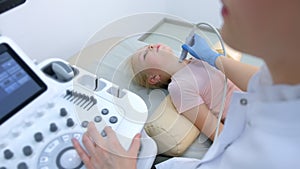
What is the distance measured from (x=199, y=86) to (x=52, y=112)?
2.15 ft

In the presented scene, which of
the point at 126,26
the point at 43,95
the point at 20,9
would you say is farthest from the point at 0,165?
the point at 126,26

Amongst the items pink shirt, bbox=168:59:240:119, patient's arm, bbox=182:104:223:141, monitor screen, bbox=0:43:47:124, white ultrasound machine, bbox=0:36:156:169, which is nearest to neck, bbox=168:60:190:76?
pink shirt, bbox=168:59:240:119

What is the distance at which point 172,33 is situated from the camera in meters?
1.29

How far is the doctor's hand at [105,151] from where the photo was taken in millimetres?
670

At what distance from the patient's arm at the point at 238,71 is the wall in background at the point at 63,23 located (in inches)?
12.7

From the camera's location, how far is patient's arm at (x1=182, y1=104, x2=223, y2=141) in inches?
44.7

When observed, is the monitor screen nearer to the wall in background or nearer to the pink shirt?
the wall in background

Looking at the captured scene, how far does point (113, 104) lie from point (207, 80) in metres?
0.58

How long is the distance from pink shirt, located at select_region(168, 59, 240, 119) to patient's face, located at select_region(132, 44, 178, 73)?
0.08 meters

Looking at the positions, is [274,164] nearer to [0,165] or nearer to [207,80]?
[0,165]

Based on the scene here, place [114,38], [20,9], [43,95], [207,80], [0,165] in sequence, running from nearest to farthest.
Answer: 1. [0,165]
2. [43,95]
3. [20,9]
4. [114,38]
5. [207,80]

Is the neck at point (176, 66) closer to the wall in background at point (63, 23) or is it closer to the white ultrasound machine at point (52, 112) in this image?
the wall in background at point (63, 23)

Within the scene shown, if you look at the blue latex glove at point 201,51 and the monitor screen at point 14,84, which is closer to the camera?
the monitor screen at point 14,84

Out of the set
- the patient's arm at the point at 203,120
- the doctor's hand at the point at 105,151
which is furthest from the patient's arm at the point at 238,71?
the doctor's hand at the point at 105,151
